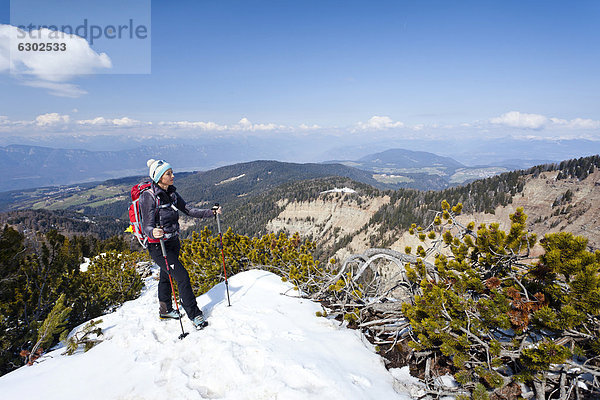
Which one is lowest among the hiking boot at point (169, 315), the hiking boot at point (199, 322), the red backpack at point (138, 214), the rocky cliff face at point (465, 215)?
the rocky cliff face at point (465, 215)

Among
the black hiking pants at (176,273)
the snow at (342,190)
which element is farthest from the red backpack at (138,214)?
the snow at (342,190)

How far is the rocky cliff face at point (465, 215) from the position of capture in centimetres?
6387

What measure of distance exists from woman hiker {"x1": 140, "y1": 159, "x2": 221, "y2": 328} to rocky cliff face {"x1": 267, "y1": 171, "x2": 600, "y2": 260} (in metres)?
17.1

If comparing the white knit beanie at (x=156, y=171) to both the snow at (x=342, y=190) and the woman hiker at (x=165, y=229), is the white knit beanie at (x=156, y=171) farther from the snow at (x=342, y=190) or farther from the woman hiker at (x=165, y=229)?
the snow at (x=342, y=190)

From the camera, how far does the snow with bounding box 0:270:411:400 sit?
3.33 m

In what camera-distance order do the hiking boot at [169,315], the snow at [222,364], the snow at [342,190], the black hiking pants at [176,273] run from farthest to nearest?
the snow at [342,190]
the hiking boot at [169,315]
the black hiking pants at [176,273]
the snow at [222,364]

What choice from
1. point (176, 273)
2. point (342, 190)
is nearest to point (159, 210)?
point (176, 273)

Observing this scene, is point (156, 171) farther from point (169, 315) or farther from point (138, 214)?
point (169, 315)

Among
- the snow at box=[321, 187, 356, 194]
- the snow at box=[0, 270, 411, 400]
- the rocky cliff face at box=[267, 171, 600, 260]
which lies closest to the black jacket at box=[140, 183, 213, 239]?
the snow at box=[0, 270, 411, 400]

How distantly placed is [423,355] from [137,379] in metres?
4.27

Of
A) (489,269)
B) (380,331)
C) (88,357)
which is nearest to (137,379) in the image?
(88,357)

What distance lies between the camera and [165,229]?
487cm

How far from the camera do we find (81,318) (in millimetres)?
8516

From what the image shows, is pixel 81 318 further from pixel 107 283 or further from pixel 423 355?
pixel 423 355
